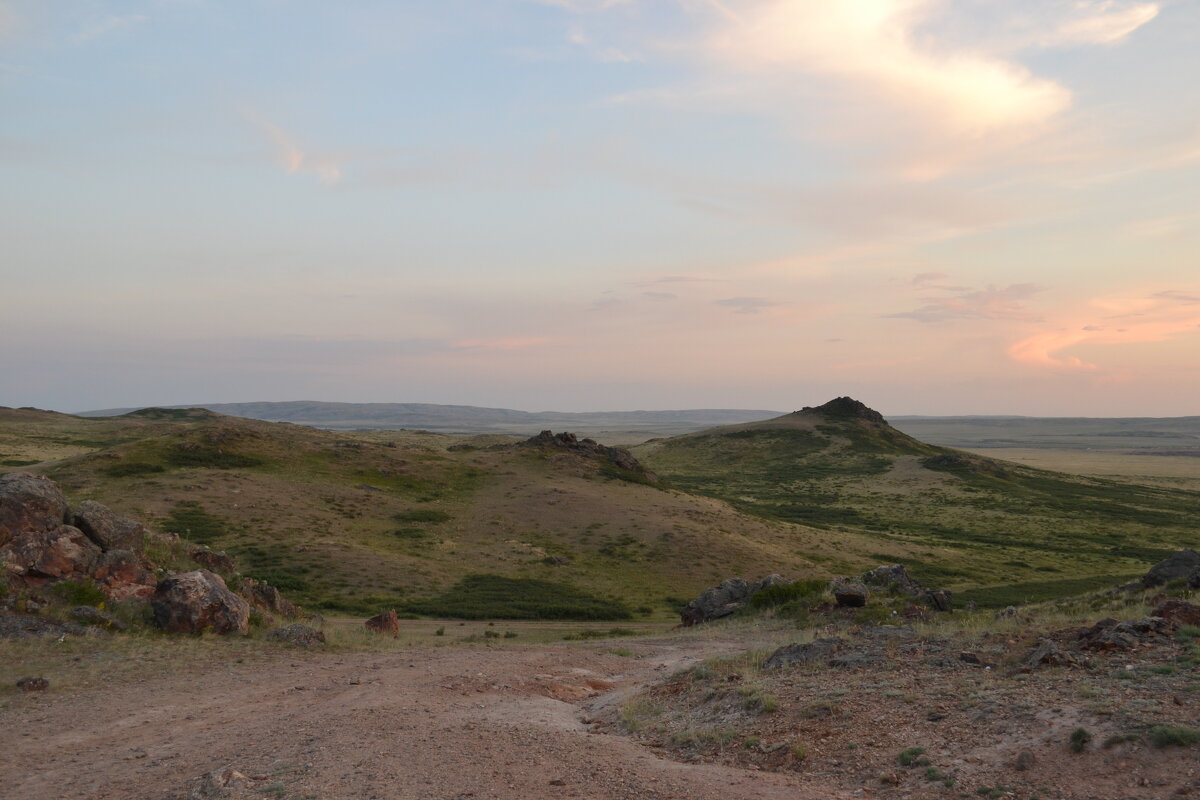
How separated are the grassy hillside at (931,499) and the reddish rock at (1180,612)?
37.1 meters

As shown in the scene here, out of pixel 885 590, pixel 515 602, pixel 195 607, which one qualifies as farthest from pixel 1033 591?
pixel 195 607

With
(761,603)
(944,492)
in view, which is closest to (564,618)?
(761,603)

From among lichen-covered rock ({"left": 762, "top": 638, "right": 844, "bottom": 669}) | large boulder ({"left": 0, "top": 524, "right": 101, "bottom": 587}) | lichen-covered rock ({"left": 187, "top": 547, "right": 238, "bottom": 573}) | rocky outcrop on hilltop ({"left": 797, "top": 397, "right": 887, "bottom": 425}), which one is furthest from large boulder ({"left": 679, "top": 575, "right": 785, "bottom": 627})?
rocky outcrop on hilltop ({"left": 797, "top": 397, "right": 887, "bottom": 425})

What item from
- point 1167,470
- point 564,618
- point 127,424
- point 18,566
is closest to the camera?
point 18,566

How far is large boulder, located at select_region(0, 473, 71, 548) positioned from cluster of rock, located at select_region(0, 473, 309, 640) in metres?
0.02

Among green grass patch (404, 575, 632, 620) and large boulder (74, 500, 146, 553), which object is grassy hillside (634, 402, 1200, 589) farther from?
large boulder (74, 500, 146, 553)

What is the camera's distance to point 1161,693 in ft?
37.0

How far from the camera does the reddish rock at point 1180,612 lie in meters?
14.7

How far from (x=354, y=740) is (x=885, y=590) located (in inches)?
929

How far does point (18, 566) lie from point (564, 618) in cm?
2245

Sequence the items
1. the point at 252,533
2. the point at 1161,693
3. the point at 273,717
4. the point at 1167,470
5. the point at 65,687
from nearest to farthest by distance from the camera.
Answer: the point at 1161,693, the point at 273,717, the point at 65,687, the point at 252,533, the point at 1167,470

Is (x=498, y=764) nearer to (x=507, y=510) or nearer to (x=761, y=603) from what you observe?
(x=761, y=603)

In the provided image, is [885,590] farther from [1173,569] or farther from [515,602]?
[515,602]

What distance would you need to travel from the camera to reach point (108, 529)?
77.5 ft
